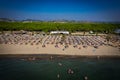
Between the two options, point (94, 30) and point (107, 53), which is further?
point (94, 30)

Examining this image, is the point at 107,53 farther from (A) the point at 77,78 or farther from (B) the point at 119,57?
(A) the point at 77,78

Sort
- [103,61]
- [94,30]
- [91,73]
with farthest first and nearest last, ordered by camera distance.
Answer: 1. [94,30]
2. [103,61]
3. [91,73]

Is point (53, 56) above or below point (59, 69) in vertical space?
above

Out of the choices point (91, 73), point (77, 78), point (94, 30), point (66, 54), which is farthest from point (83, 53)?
point (94, 30)

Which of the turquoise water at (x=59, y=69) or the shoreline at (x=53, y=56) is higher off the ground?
the shoreline at (x=53, y=56)

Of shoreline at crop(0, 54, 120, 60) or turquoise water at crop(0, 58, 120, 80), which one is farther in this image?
shoreline at crop(0, 54, 120, 60)

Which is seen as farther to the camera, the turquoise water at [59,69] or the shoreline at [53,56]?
the shoreline at [53,56]

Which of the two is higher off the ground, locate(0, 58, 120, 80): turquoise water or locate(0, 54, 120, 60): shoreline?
locate(0, 54, 120, 60): shoreline

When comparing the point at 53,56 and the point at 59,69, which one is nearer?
the point at 59,69
